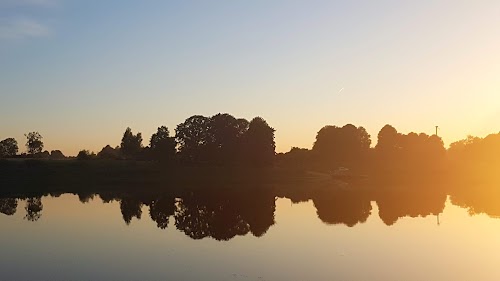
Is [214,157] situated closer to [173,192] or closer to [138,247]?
[173,192]

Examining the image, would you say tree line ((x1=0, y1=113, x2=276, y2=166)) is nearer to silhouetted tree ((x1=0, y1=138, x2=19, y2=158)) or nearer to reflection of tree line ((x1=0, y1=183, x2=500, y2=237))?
reflection of tree line ((x1=0, y1=183, x2=500, y2=237))

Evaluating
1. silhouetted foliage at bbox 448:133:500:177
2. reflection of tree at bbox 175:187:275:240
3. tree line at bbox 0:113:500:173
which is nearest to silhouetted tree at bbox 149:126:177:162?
tree line at bbox 0:113:500:173

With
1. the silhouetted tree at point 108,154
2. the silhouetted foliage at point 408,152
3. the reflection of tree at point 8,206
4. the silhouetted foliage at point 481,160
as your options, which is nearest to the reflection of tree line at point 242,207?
the reflection of tree at point 8,206

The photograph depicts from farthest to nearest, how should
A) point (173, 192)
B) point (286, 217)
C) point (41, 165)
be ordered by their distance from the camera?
1. point (41, 165)
2. point (173, 192)
3. point (286, 217)

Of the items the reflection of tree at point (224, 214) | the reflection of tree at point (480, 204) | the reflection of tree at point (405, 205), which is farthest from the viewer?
the reflection of tree at point (480, 204)

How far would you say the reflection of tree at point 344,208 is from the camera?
4841 centimetres

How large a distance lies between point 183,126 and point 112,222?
8926 cm

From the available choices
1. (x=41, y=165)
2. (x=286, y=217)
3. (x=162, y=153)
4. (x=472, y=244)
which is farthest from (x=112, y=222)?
(x=162, y=153)

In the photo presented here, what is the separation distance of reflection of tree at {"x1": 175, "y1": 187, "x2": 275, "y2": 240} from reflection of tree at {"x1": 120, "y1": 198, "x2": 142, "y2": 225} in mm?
4555

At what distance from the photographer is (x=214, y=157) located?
12206 centimetres

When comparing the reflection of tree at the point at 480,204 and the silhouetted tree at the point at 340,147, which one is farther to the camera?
the silhouetted tree at the point at 340,147

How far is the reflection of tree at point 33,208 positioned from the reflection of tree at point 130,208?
8882 millimetres

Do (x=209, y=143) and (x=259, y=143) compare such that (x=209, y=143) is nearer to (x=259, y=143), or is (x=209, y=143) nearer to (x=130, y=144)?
(x=259, y=143)

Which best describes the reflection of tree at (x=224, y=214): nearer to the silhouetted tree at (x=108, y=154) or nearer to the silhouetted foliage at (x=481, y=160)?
the silhouetted tree at (x=108, y=154)
